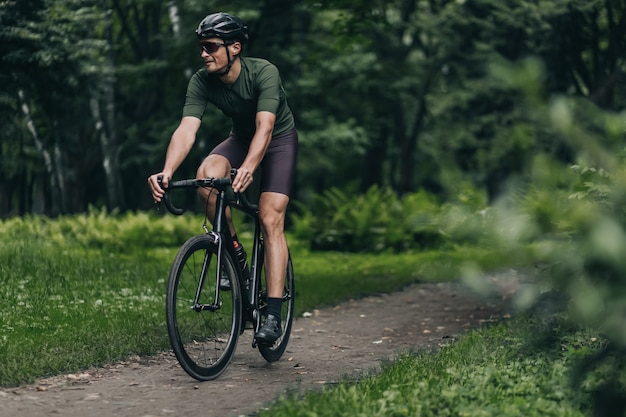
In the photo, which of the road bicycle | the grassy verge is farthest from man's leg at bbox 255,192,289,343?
the grassy verge

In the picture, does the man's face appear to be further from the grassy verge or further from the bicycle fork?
the grassy verge

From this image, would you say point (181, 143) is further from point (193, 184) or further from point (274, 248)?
point (274, 248)

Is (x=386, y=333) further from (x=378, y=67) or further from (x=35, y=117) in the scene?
(x=378, y=67)

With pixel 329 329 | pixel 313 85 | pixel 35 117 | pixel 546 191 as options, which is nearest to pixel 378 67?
pixel 313 85

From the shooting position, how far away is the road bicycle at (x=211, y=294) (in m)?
5.12

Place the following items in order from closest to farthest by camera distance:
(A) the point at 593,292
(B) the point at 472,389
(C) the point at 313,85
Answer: (A) the point at 593,292
(B) the point at 472,389
(C) the point at 313,85

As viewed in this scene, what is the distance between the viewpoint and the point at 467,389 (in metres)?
4.54

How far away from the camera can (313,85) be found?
23125 millimetres

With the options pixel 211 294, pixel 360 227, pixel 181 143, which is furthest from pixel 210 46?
pixel 360 227

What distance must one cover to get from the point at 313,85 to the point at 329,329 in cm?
1576

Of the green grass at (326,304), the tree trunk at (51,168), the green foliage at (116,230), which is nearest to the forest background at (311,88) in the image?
the tree trunk at (51,168)

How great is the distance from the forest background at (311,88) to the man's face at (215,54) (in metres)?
8.59

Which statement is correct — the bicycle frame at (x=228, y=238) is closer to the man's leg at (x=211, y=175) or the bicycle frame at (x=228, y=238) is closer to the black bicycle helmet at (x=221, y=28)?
the man's leg at (x=211, y=175)

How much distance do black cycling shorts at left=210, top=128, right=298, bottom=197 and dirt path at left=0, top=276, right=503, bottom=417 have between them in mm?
1120
